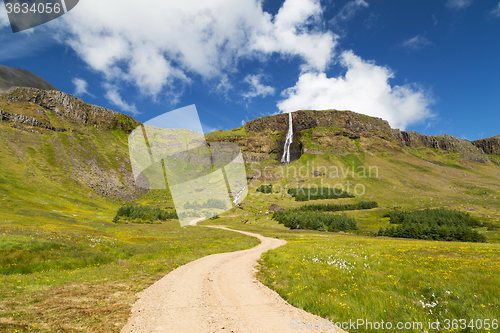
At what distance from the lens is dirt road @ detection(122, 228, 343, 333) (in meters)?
8.77

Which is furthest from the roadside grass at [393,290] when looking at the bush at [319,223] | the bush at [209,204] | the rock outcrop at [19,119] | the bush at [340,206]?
the rock outcrop at [19,119]

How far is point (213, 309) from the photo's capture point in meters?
10.8


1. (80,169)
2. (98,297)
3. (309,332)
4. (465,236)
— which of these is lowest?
(465,236)

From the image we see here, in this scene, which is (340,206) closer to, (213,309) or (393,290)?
(393,290)

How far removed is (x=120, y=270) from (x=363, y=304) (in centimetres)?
2014

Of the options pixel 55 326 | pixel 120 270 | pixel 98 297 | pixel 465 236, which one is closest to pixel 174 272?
pixel 120 270

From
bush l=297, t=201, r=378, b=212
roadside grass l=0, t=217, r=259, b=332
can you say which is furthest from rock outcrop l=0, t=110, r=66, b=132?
bush l=297, t=201, r=378, b=212

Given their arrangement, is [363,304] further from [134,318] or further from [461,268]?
[134,318]

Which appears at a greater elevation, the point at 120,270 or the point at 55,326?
the point at 55,326

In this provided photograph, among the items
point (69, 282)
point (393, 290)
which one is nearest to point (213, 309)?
point (393, 290)

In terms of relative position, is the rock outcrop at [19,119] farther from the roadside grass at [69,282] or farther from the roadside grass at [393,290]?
the roadside grass at [393,290]

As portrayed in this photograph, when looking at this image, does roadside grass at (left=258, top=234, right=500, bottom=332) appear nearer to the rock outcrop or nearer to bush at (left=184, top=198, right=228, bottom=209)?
Answer: bush at (left=184, top=198, right=228, bottom=209)

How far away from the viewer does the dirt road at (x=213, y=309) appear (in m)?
8.77

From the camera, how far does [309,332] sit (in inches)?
324
